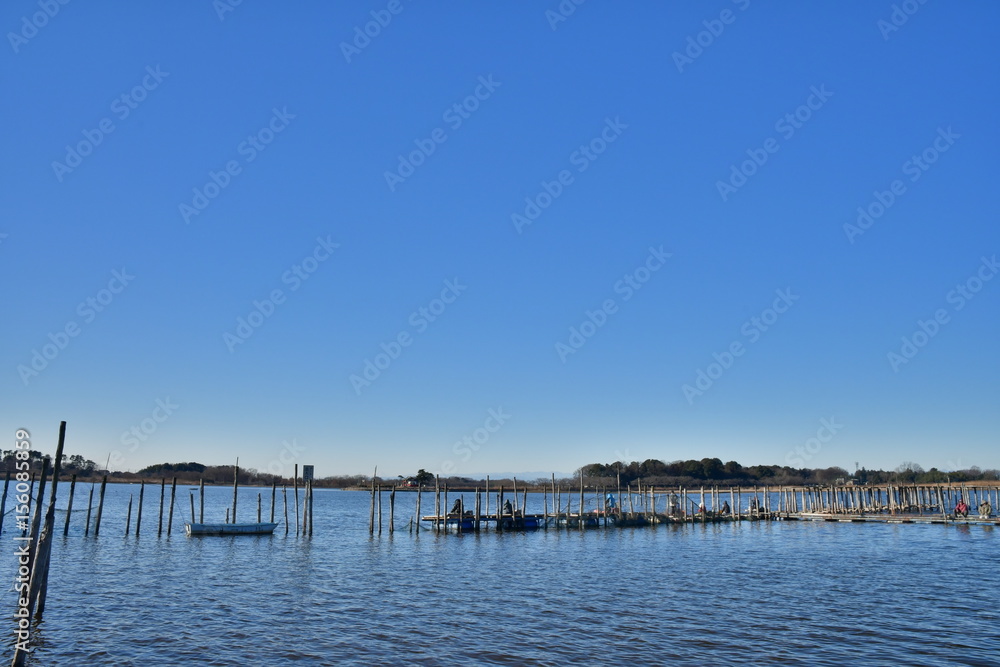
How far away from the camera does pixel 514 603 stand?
24297 millimetres

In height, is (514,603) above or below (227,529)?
below

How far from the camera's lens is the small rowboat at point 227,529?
45406 millimetres

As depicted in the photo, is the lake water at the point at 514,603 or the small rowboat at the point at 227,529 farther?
the small rowboat at the point at 227,529

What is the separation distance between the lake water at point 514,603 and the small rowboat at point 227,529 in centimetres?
245

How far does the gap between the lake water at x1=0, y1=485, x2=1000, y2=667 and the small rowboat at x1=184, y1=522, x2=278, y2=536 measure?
2455 millimetres

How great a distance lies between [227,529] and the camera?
152 ft

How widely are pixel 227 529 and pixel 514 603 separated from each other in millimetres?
28696

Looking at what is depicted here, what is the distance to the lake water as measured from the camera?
1794 cm

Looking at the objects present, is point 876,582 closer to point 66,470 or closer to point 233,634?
point 233,634

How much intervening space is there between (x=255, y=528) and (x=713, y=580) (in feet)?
100

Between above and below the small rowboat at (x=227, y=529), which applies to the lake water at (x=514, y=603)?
below

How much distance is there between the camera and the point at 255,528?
1853 inches

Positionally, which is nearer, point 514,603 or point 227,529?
point 514,603

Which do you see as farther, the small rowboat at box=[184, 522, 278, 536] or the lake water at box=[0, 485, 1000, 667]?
the small rowboat at box=[184, 522, 278, 536]
